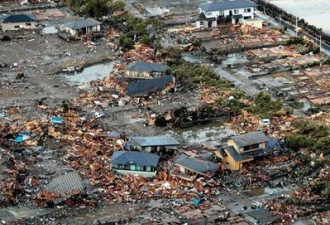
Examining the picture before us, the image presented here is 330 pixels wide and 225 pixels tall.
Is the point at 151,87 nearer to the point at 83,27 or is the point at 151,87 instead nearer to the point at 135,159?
the point at 135,159

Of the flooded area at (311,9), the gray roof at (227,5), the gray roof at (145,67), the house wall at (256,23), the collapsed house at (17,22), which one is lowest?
the flooded area at (311,9)

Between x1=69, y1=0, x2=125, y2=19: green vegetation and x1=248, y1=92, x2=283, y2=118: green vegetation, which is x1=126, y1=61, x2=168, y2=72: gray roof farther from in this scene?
x1=69, y1=0, x2=125, y2=19: green vegetation

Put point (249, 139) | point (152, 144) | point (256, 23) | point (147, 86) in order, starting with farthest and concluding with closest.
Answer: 1. point (256, 23)
2. point (147, 86)
3. point (152, 144)
4. point (249, 139)

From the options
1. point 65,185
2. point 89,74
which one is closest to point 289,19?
point 89,74

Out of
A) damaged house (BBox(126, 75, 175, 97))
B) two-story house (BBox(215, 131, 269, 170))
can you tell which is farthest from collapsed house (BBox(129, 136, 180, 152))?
damaged house (BBox(126, 75, 175, 97))

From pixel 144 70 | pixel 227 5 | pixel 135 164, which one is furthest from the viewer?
pixel 227 5

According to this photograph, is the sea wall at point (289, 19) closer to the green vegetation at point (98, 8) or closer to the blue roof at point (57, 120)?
the green vegetation at point (98, 8)

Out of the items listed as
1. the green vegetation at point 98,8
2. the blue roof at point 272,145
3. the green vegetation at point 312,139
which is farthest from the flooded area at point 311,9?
the blue roof at point 272,145
